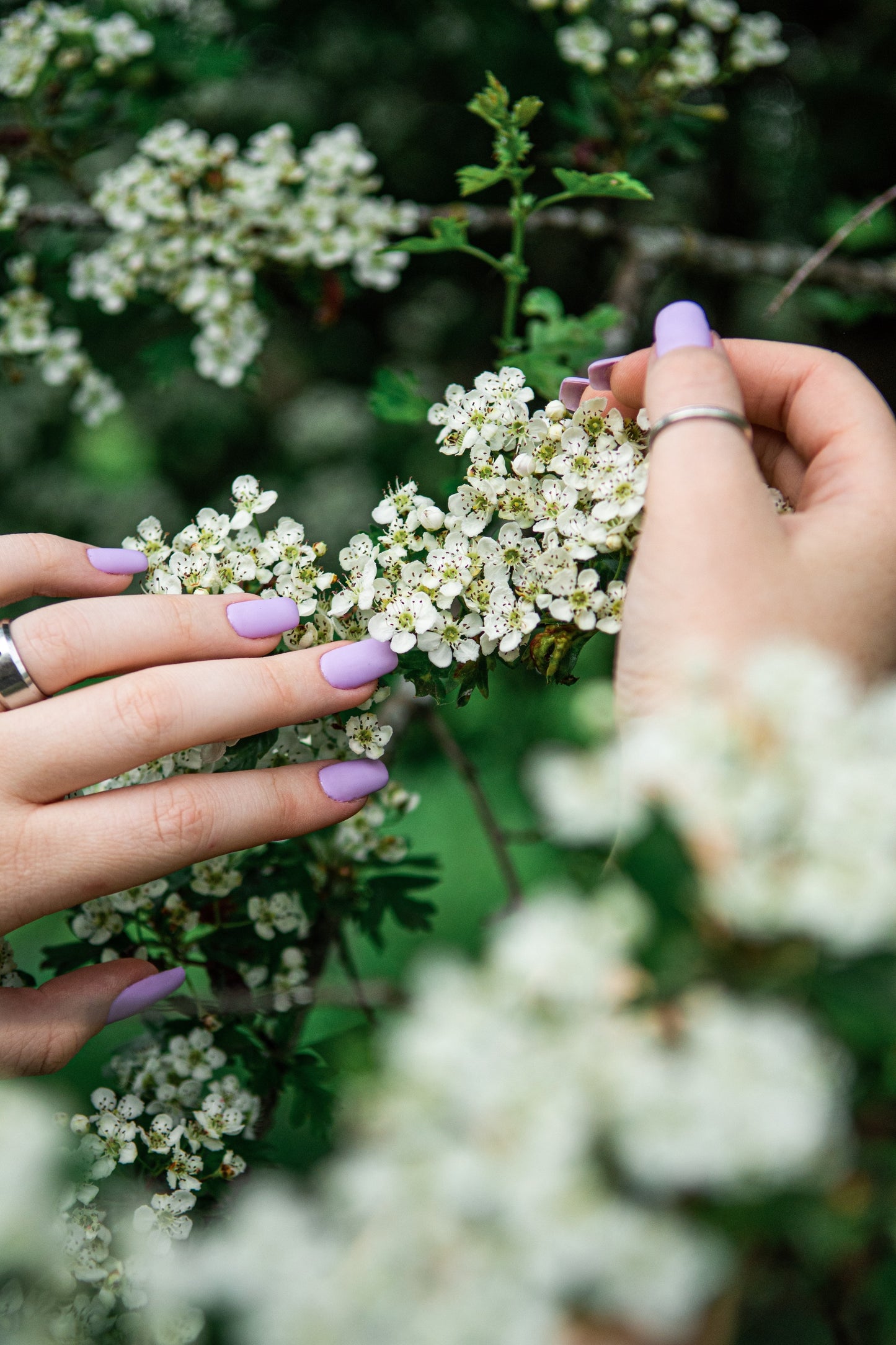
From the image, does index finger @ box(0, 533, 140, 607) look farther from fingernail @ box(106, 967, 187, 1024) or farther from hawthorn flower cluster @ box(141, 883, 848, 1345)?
hawthorn flower cluster @ box(141, 883, 848, 1345)

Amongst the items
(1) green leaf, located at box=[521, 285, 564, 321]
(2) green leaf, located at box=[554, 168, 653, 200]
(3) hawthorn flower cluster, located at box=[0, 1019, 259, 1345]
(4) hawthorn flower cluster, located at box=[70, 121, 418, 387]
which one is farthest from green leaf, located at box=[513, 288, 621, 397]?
(3) hawthorn flower cluster, located at box=[0, 1019, 259, 1345]

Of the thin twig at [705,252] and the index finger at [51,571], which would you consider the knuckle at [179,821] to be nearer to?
the index finger at [51,571]

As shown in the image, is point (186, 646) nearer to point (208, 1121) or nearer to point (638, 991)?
point (208, 1121)

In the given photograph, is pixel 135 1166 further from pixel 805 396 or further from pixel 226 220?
pixel 226 220

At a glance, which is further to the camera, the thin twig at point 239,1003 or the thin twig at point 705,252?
the thin twig at point 705,252

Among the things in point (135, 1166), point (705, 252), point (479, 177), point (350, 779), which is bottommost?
point (135, 1166)

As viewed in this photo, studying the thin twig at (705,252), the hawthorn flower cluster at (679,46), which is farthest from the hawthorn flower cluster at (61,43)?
the hawthorn flower cluster at (679,46)

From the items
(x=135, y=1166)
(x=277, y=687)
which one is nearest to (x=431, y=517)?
(x=277, y=687)
